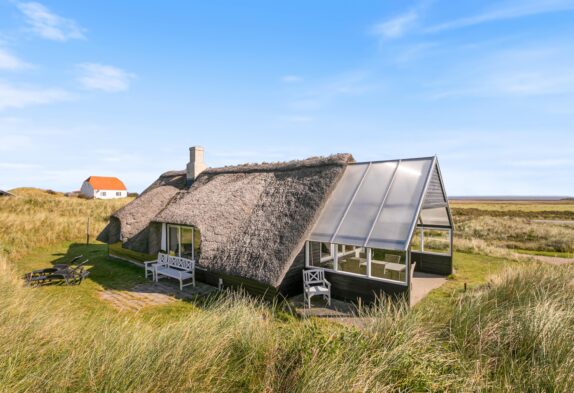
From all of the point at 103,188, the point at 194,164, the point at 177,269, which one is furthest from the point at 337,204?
the point at 103,188

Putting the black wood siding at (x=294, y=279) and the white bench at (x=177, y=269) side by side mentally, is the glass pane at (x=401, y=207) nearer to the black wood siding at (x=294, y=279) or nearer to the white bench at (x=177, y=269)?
the black wood siding at (x=294, y=279)

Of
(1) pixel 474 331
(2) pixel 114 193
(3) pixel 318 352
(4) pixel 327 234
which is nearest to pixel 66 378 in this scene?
(3) pixel 318 352

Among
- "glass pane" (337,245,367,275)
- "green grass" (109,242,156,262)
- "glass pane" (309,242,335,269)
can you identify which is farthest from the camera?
"green grass" (109,242,156,262)

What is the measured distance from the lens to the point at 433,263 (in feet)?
42.1

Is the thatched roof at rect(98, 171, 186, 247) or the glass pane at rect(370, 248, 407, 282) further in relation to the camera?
the thatched roof at rect(98, 171, 186, 247)

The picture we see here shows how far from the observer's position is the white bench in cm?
1099

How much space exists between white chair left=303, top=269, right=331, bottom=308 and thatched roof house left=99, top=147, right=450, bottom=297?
0.42 meters

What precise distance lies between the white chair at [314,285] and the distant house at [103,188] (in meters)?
67.2

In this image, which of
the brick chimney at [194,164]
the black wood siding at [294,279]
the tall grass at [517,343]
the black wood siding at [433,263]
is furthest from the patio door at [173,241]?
the tall grass at [517,343]

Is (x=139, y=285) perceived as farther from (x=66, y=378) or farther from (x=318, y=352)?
(x=318, y=352)

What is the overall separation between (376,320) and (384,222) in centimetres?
419

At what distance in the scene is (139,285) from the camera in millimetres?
11398

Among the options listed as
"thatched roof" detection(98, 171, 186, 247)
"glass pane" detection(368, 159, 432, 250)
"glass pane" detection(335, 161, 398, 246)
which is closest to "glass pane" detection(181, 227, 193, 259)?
"thatched roof" detection(98, 171, 186, 247)

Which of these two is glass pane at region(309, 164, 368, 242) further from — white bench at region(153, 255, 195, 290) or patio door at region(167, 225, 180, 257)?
patio door at region(167, 225, 180, 257)
